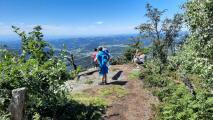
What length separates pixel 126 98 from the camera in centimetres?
1950

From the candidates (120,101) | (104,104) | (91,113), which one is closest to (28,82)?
(91,113)

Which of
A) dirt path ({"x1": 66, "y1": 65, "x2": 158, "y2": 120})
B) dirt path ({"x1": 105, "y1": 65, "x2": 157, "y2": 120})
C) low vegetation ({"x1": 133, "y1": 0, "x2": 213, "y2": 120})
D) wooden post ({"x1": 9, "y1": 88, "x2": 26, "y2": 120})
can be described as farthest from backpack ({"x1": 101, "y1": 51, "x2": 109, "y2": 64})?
wooden post ({"x1": 9, "y1": 88, "x2": 26, "y2": 120})

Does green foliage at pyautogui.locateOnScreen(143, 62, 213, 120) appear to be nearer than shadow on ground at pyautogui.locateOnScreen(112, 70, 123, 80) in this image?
Yes

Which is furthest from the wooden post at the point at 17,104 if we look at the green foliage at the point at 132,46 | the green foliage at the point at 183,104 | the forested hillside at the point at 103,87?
the green foliage at the point at 132,46

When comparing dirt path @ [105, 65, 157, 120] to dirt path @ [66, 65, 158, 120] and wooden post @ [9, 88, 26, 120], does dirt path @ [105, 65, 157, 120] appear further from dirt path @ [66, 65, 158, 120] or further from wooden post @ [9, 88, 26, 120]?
wooden post @ [9, 88, 26, 120]

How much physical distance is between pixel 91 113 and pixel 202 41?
6.34 metres

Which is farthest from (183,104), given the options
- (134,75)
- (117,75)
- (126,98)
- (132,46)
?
(132,46)

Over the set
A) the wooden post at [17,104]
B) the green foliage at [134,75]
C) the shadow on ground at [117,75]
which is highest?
the wooden post at [17,104]

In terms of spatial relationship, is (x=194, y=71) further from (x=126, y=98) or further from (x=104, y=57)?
(x=104, y=57)

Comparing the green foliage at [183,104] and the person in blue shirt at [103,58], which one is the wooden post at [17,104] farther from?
the person in blue shirt at [103,58]

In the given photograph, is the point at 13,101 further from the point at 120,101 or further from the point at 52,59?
the point at 120,101

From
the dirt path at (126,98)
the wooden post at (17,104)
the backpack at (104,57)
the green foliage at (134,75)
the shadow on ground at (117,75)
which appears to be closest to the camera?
the wooden post at (17,104)

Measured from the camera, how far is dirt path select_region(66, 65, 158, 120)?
54.1ft

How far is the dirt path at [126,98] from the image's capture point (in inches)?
649
